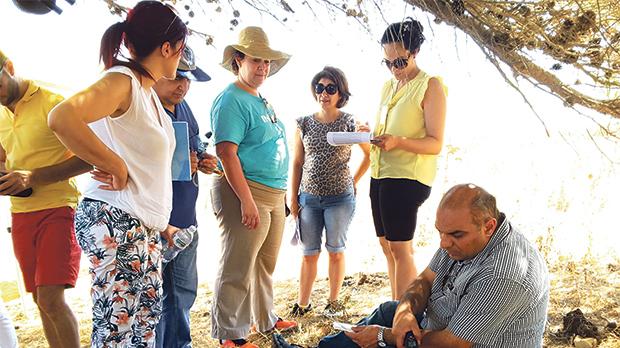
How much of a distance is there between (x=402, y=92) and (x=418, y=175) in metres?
0.48

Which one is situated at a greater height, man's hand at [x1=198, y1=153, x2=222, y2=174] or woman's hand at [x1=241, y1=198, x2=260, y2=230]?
man's hand at [x1=198, y1=153, x2=222, y2=174]

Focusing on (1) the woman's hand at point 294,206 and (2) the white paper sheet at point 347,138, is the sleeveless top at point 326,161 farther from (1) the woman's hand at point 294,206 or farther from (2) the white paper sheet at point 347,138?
(2) the white paper sheet at point 347,138

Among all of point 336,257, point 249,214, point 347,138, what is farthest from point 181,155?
point 336,257

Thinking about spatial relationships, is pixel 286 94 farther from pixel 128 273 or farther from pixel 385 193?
pixel 128 273

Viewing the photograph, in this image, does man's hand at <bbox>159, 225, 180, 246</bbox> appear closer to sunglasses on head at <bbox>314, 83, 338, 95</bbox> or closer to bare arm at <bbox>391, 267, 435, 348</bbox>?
bare arm at <bbox>391, 267, 435, 348</bbox>

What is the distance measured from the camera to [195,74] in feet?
9.34

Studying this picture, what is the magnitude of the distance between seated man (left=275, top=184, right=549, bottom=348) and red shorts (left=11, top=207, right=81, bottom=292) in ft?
4.38

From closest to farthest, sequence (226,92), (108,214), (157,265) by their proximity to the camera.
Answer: (108,214), (157,265), (226,92)

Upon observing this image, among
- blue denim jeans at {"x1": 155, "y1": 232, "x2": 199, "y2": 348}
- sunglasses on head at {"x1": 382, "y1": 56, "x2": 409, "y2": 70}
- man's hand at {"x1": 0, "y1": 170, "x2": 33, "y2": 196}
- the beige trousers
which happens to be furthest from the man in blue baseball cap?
sunglasses on head at {"x1": 382, "y1": 56, "x2": 409, "y2": 70}

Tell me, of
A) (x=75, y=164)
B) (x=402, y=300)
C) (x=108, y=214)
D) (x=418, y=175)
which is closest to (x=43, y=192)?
(x=75, y=164)

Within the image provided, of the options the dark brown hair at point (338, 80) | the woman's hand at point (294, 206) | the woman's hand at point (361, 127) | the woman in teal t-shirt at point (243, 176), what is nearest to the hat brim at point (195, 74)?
the woman in teal t-shirt at point (243, 176)

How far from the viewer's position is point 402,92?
3.22m

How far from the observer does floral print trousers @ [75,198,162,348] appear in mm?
1866

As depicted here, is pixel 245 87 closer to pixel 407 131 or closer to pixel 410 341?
pixel 407 131
